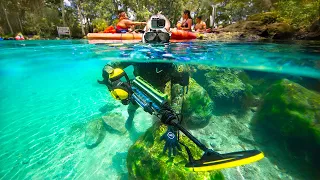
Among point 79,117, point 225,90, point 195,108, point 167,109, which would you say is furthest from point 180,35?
point 167,109

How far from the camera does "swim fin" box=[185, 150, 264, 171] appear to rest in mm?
2352

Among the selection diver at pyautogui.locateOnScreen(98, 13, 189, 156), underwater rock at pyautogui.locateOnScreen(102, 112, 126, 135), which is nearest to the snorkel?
diver at pyautogui.locateOnScreen(98, 13, 189, 156)

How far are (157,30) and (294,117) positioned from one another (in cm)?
593

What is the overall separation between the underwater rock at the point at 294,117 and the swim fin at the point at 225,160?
4413 mm

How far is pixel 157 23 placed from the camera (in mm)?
7207

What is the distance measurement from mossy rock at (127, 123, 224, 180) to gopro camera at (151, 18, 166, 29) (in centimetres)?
463

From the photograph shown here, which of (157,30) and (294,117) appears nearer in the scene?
(294,117)

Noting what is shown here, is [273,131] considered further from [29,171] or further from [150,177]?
[29,171]

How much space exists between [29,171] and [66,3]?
125 ft

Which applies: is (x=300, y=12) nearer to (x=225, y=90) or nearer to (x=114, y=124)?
(x=225, y=90)

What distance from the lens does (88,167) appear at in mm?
5625

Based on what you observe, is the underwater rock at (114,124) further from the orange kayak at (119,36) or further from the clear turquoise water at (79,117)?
the orange kayak at (119,36)

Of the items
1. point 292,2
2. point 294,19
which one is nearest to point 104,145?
point 294,19

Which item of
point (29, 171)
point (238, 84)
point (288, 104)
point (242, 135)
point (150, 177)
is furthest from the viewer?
point (238, 84)
